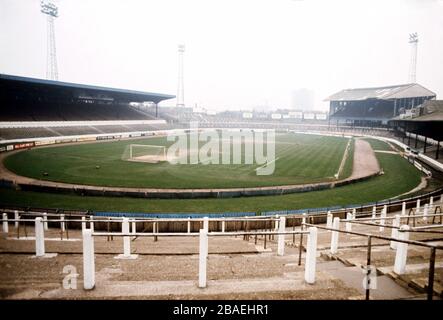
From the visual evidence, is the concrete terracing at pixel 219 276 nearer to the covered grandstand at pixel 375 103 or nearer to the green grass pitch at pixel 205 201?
the green grass pitch at pixel 205 201

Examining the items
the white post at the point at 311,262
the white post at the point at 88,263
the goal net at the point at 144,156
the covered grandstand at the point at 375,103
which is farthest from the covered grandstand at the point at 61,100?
the covered grandstand at the point at 375,103

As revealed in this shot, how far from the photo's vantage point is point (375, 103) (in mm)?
95875

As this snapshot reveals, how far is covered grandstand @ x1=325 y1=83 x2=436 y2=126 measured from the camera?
8100cm

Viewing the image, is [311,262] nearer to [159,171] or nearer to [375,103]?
[159,171]

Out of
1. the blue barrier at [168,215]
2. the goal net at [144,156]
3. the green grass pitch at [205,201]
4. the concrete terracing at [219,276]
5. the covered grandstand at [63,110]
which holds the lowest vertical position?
the green grass pitch at [205,201]

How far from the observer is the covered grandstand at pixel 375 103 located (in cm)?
8100

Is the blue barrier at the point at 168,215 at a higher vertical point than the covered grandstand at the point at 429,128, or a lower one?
lower

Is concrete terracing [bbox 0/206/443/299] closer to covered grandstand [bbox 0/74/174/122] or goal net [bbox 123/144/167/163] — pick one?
A: goal net [bbox 123/144/167/163]

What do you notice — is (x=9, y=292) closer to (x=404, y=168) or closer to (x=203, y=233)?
(x=203, y=233)

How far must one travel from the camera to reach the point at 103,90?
71562mm

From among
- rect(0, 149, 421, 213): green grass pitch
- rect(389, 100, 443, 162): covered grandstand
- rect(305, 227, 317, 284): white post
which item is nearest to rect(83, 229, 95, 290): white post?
rect(305, 227, 317, 284): white post
